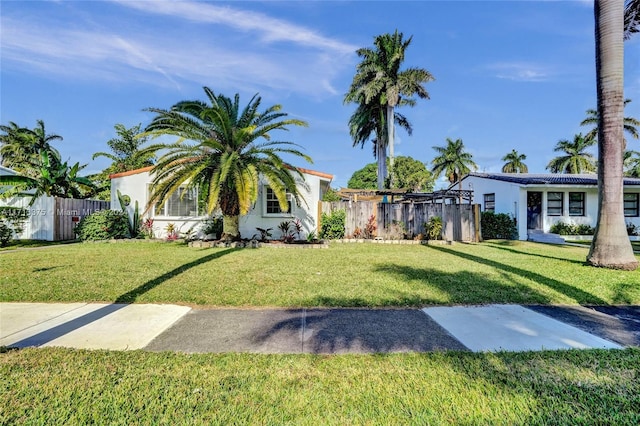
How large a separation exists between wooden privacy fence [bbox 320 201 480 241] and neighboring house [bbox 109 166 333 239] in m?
0.92

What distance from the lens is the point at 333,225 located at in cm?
1444

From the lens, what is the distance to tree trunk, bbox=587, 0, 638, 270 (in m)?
7.71

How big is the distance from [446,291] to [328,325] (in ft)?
9.09

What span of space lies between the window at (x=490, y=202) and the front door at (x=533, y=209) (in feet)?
6.09

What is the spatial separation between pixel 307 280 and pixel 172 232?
1011cm

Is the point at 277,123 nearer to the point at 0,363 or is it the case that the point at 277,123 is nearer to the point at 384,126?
the point at 0,363

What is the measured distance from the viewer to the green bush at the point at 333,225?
568 inches

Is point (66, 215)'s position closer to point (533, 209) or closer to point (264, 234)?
point (264, 234)

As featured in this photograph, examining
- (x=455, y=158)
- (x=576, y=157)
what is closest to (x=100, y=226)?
(x=455, y=158)

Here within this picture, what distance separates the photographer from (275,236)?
Result: 14.3 metres

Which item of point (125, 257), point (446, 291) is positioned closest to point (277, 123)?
point (125, 257)

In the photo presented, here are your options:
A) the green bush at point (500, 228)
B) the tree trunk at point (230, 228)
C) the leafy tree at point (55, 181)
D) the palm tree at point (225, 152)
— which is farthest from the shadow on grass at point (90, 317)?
the green bush at point (500, 228)

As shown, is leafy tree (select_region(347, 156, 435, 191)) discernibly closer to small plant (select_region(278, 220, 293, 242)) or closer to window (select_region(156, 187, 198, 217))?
small plant (select_region(278, 220, 293, 242))

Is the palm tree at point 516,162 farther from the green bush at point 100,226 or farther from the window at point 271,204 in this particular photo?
the green bush at point 100,226
